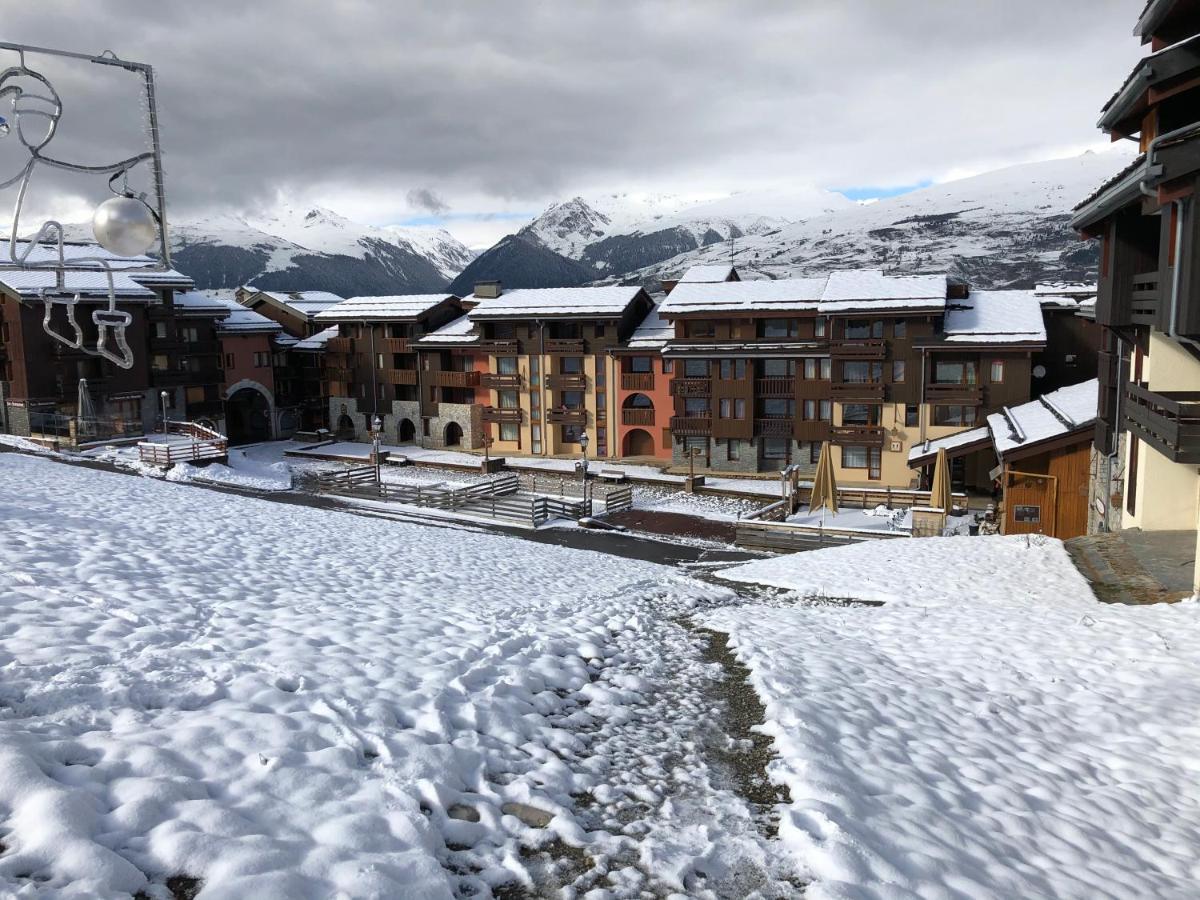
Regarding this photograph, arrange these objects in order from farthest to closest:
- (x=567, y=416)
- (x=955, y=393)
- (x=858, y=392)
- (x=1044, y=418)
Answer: (x=567, y=416) < (x=858, y=392) < (x=955, y=393) < (x=1044, y=418)

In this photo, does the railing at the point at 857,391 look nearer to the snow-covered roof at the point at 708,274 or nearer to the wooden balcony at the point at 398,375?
the snow-covered roof at the point at 708,274

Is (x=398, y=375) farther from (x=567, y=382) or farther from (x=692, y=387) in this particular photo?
(x=692, y=387)

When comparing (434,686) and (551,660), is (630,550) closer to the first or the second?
(551,660)

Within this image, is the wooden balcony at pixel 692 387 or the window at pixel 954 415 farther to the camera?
the wooden balcony at pixel 692 387

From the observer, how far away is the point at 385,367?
61188 millimetres

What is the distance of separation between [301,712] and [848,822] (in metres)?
4.76

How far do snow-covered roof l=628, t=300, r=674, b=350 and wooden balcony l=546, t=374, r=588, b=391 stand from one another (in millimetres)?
4255

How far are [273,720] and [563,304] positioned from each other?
49401mm

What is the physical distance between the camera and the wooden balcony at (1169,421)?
632 inches

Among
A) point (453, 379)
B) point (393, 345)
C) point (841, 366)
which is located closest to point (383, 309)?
point (393, 345)

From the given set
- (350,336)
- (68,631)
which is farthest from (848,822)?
(350,336)

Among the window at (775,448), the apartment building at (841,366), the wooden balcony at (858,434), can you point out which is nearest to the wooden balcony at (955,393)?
the apartment building at (841,366)

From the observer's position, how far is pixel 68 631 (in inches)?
340

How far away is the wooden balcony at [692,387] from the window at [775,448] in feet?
14.4
